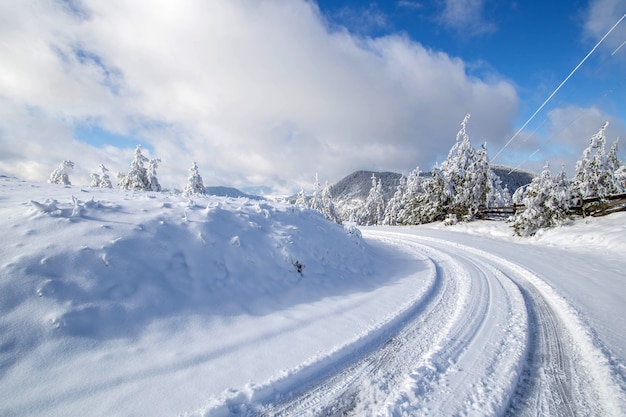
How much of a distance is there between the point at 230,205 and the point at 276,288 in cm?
385

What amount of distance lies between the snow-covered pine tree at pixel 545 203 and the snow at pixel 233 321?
7747 mm

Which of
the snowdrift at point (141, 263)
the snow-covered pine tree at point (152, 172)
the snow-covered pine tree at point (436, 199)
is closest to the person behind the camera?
the snowdrift at point (141, 263)

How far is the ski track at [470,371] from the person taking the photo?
9.75ft

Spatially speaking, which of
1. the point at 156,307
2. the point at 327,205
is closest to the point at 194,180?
the point at 327,205

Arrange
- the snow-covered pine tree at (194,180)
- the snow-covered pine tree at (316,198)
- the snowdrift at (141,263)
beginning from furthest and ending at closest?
the snow-covered pine tree at (316,198) → the snow-covered pine tree at (194,180) → the snowdrift at (141,263)

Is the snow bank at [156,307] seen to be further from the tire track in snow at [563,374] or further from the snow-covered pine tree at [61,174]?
the snow-covered pine tree at [61,174]

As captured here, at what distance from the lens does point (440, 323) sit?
497cm

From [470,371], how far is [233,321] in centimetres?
378

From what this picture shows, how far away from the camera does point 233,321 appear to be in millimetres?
4859

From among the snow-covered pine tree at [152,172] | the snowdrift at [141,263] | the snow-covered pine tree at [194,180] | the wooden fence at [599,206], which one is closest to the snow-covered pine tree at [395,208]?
the wooden fence at [599,206]

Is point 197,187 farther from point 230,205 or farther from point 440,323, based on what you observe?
point 440,323

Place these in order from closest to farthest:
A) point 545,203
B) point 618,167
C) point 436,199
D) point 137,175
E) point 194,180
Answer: point 545,203 < point 618,167 < point 436,199 < point 137,175 < point 194,180

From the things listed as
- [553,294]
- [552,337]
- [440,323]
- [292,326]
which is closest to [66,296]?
[292,326]

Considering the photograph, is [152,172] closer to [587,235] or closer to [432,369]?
[432,369]
